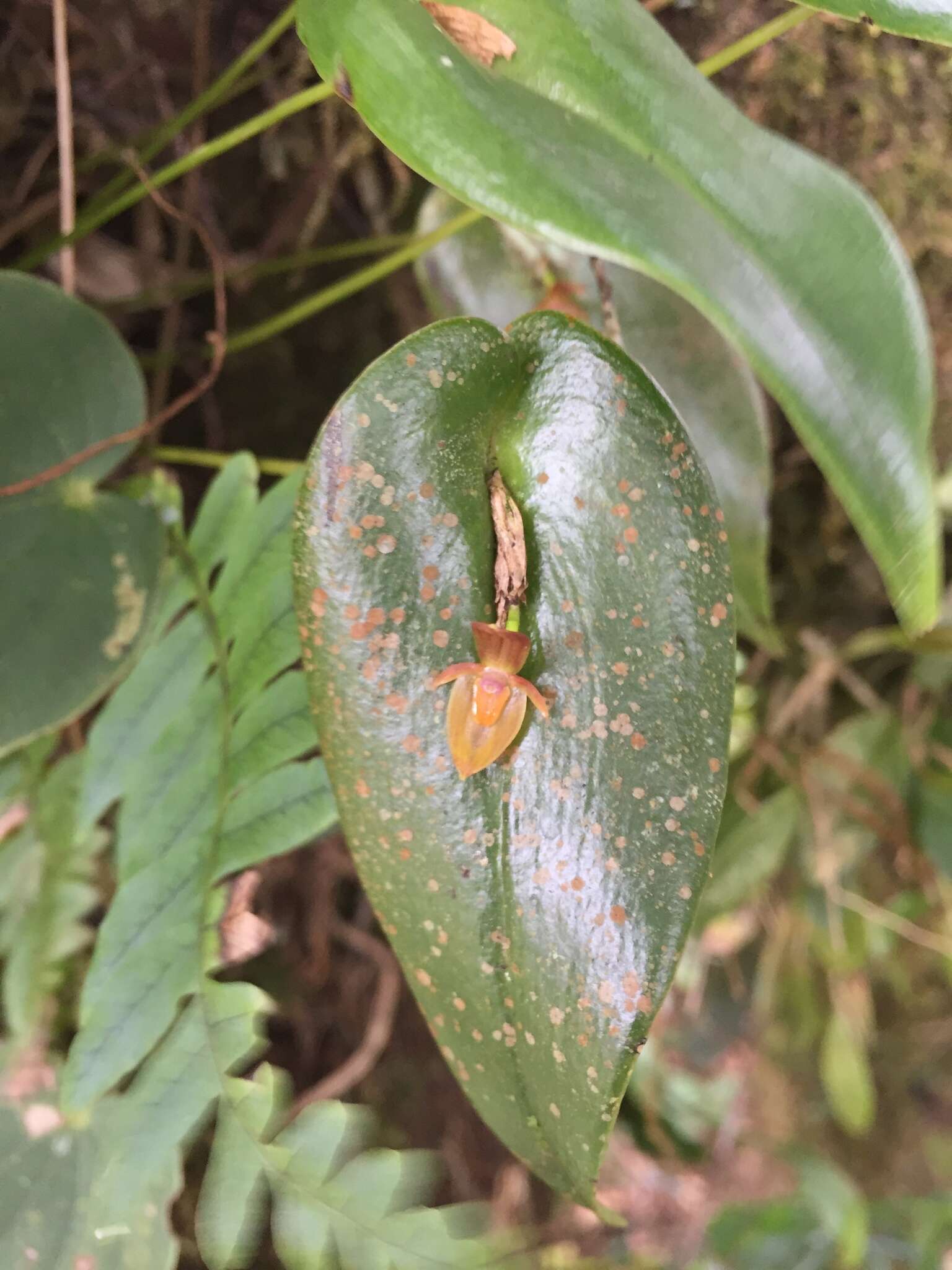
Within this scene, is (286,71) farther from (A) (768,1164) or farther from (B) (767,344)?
(A) (768,1164)

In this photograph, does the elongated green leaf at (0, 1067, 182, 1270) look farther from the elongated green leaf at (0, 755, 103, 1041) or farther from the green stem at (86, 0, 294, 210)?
the green stem at (86, 0, 294, 210)

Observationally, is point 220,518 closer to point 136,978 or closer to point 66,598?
point 66,598

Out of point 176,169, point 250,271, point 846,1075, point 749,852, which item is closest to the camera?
point 176,169

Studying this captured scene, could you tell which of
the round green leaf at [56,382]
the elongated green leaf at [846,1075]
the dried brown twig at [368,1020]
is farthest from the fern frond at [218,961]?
the elongated green leaf at [846,1075]

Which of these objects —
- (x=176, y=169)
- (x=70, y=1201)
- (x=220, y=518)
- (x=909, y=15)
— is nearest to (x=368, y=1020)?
(x=70, y=1201)

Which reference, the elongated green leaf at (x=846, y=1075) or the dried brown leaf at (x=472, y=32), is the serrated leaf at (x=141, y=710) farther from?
A: the elongated green leaf at (x=846, y=1075)

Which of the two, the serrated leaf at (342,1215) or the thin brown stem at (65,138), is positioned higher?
the thin brown stem at (65,138)

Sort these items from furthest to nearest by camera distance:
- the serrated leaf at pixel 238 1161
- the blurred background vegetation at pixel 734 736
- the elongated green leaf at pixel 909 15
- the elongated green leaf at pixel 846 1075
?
the elongated green leaf at pixel 846 1075
the blurred background vegetation at pixel 734 736
the serrated leaf at pixel 238 1161
the elongated green leaf at pixel 909 15
